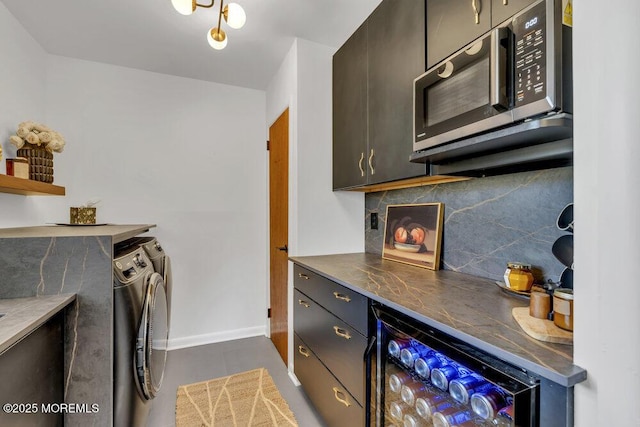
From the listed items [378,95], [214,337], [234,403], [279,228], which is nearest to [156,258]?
[279,228]

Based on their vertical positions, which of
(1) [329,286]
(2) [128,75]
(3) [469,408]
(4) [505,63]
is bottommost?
(3) [469,408]

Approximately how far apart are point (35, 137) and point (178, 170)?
1.02 meters

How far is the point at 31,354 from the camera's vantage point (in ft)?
3.31

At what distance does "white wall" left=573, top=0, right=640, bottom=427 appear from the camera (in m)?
0.53

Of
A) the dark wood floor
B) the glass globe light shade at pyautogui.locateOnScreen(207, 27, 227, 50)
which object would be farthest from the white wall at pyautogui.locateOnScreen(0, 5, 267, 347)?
the glass globe light shade at pyautogui.locateOnScreen(207, 27, 227, 50)

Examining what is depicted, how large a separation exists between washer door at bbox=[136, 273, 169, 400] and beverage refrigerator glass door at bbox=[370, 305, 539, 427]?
1.10 meters

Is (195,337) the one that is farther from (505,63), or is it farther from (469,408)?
(505,63)

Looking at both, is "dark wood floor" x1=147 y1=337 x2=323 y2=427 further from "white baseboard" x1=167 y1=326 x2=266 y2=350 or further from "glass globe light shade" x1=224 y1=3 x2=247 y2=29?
"glass globe light shade" x1=224 y1=3 x2=247 y2=29

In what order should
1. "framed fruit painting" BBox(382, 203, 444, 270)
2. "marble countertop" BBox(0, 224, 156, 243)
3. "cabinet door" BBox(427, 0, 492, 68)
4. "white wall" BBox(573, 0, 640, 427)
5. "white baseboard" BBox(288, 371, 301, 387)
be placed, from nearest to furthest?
"white wall" BBox(573, 0, 640, 427)
"cabinet door" BBox(427, 0, 492, 68)
"marble countertop" BBox(0, 224, 156, 243)
"framed fruit painting" BBox(382, 203, 444, 270)
"white baseboard" BBox(288, 371, 301, 387)

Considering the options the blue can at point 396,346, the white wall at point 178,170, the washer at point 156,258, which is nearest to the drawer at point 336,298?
the blue can at point 396,346

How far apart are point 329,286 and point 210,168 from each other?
1.94 meters

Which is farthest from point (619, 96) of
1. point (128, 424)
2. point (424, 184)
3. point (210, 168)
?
point (210, 168)

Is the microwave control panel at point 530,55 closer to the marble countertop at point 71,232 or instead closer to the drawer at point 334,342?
the drawer at point 334,342

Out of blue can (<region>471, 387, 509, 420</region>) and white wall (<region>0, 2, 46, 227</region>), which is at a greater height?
white wall (<region>0, 2, 46, 227</region>)
